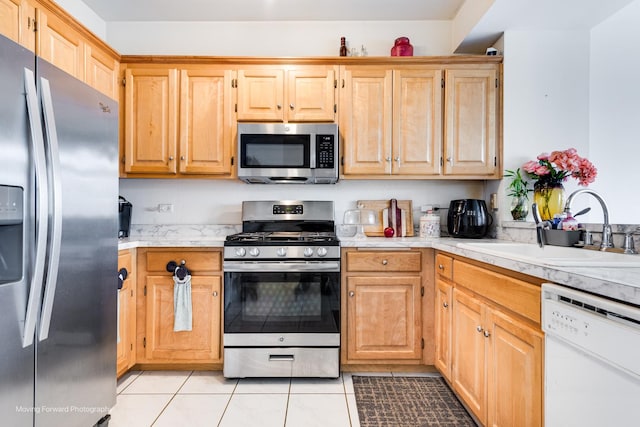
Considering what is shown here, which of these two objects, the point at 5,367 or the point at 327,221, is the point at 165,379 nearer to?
the point at 5,367

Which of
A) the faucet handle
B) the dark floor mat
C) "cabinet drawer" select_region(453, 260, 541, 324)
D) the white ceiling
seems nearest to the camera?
"cabinet drawer" select_region(453, 260, 541, 324)

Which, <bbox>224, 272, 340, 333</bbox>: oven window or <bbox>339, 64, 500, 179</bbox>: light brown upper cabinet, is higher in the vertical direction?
<bbox>339, 64, 500, 179</bbox>: light brown upper cabinet

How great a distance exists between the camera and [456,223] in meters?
2.53

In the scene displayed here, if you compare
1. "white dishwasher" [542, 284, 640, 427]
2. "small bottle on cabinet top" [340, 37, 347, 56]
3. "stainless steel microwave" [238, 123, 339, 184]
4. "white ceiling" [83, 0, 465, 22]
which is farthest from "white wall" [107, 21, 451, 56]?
"white dishwasher" [542, 284, 640, 427]

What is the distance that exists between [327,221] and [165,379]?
153cm

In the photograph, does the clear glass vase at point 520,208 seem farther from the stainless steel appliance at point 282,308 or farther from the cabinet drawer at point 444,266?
the stainless steel appliance at point 282,308

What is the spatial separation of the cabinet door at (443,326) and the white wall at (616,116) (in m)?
1.30

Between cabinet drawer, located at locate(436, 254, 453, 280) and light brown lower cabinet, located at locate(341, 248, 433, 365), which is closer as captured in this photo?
cabinet drawer, located at locate(436, 254, 453, 280)

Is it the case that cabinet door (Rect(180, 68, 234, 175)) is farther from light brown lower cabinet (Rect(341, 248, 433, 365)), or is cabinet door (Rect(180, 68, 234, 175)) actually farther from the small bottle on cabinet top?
light brown lower cabinet (Rect(341, 248, 433, 365))

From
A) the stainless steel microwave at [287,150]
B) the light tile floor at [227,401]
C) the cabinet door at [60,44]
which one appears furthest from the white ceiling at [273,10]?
the light tile floor at [227,401]

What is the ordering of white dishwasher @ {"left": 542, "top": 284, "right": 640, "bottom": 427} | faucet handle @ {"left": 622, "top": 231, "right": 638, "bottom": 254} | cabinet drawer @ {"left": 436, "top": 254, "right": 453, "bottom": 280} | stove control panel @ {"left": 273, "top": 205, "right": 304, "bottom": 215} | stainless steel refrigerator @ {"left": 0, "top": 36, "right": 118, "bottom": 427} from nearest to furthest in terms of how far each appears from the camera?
white dishwasher @ {"left": 542, "top": 284, "right": 640, "bottom": 427}, stainless steel refrigerator @ {"left": 0, "top": 36, "right": 118, "bottom": 427}, faucet handle @ {"left": 622, "top": 231, "right": 638, "bottom": 254}, cabinet drawer @ {"left": 436, "top": 254, "right": 453, "bottom": 280}, stove control panel @ {"left": 273, "top": 205, "right": 304, "bottom": 215}

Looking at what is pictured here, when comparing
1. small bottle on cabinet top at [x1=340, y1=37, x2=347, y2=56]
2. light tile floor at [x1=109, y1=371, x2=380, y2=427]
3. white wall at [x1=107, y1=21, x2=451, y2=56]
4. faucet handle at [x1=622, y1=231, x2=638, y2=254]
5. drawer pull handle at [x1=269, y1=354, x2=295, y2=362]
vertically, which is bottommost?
light tile floor at [x1=109, y1=371, x2=380, y2=427]

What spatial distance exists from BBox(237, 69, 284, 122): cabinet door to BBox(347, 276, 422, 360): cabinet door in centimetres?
132

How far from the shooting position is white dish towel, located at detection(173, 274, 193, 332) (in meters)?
2.20
